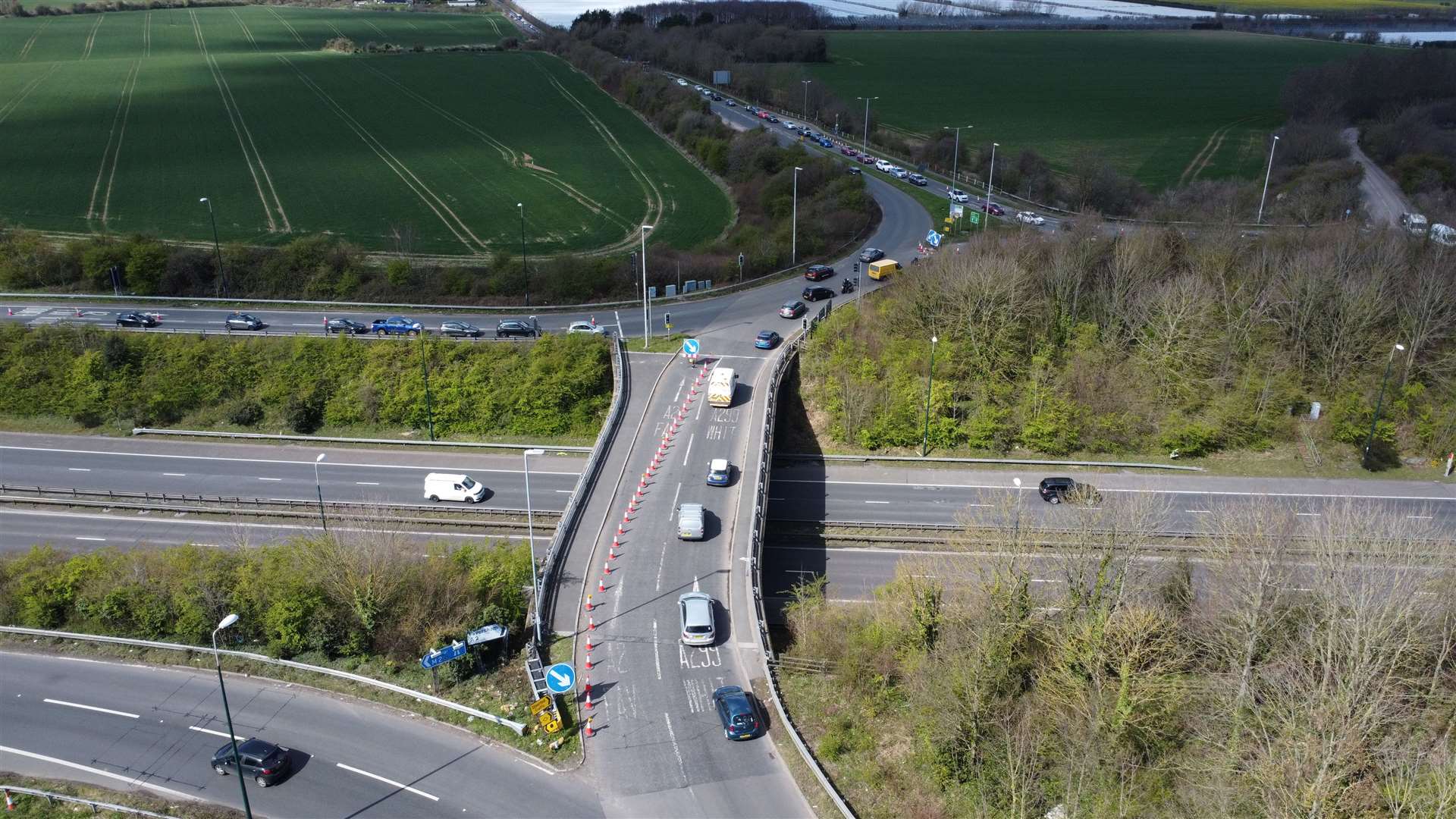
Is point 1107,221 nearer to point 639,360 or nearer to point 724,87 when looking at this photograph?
point 639,360

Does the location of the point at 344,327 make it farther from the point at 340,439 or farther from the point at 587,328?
the point at 587,328

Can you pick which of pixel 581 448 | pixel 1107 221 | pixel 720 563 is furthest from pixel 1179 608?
pixel 1107 221

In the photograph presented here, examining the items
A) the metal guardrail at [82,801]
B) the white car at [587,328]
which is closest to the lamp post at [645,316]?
the white car at [587,328]

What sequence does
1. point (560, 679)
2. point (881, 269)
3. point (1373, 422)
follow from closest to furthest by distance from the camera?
point (560, 679)
point (1373, 422)
point (881, 269)

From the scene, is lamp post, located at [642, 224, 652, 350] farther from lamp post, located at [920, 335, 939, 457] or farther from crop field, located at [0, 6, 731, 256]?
crop field, located at [0, 6, 731, 256]

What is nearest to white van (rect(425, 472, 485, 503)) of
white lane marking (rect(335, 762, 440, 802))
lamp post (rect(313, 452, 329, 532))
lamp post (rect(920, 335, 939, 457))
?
lamp post (rect(313, 452, 329, 532))

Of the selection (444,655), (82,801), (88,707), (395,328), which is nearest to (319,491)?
(88,707)
